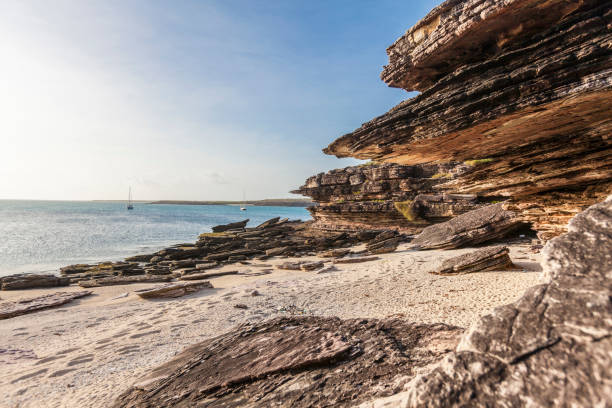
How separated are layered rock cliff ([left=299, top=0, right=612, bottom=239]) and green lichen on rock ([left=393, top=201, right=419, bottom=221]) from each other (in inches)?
550

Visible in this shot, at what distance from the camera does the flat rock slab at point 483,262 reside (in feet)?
31.4

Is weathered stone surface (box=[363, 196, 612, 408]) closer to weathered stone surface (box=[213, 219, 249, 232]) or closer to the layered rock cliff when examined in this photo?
the layered rock cliff

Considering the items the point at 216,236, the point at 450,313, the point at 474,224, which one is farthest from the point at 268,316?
the point at 216,236

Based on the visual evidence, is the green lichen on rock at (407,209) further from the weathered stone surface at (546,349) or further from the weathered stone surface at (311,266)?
the weathered stone surface at (546,349)

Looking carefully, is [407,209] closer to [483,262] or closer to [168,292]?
[483,262]

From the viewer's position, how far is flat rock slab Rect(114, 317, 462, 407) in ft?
11.8

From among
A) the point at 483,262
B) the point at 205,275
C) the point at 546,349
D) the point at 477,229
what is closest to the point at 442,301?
the point at 483,262

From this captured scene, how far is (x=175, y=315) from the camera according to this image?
9141 millimetres

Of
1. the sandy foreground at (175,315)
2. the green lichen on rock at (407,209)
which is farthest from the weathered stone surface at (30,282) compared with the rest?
the green lichen on rock at (407,209)

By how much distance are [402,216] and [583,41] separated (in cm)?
2122

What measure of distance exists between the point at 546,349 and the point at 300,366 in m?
3.02

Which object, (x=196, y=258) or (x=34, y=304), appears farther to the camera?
(x=196, y=258)

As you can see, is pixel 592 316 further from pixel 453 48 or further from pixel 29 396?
pixel 29 396

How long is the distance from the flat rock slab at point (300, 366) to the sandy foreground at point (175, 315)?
1.42 m
